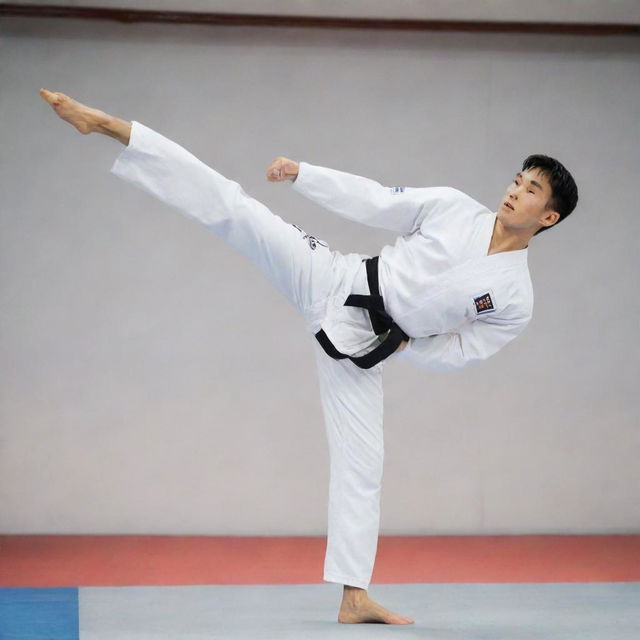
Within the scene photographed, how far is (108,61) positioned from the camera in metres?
4.68

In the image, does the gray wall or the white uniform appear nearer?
the white uniform

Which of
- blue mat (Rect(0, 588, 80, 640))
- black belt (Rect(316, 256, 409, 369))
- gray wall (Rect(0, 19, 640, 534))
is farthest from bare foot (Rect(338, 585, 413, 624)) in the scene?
gray wall (Rect(0, 19, 640, 534))

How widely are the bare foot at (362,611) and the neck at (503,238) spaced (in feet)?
3.65

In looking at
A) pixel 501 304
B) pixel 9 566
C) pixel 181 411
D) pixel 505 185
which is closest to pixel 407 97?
pixel 505 185

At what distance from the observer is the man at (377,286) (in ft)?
9.16

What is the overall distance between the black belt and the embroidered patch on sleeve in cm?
25

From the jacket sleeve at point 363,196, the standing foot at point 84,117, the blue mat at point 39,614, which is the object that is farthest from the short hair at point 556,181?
the blue mat at point 39,614

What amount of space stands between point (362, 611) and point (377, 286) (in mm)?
990

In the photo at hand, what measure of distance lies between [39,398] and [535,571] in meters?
2.51

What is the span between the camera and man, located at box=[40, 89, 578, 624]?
2.79 m

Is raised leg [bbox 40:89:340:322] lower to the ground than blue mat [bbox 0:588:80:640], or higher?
higher

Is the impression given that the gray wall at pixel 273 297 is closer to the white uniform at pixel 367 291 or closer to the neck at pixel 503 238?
the white uniform at pixel 367 291

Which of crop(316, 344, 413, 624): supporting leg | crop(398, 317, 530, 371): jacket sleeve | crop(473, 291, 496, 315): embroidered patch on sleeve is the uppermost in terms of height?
crop(473, 291, 496, 315): embroidered patch on sleeve

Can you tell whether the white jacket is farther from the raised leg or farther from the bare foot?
the bare foot
